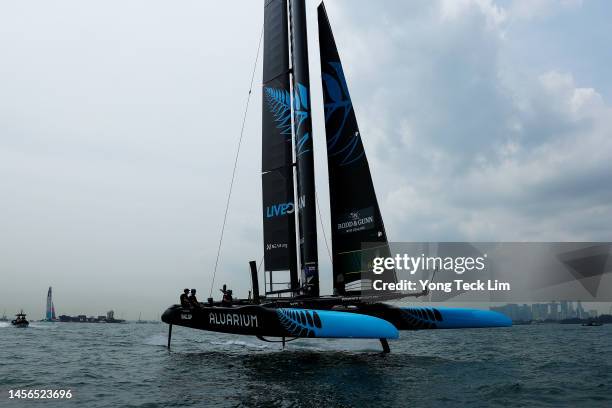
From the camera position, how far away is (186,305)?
51.9ft

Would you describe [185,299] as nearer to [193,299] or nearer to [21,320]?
[193,299]

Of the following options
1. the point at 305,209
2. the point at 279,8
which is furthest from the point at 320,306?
the point at 279,8

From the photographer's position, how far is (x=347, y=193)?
1572cm

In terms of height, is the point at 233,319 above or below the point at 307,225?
below

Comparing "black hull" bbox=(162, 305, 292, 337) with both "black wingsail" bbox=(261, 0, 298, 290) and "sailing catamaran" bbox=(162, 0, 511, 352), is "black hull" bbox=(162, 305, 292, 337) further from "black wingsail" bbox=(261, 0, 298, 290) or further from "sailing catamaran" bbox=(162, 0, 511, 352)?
"black wingsail" bbox=(261, 0, 298, 290)

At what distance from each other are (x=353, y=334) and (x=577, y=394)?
461 centimetres

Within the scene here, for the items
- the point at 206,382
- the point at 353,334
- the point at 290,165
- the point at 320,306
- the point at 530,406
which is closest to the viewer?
the point at 530,406

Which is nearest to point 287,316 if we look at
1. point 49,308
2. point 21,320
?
point 21,320

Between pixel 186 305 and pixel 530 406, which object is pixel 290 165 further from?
pixel 530 406

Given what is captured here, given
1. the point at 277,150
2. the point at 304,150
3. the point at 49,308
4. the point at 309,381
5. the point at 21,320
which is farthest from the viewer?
the point at 49,308

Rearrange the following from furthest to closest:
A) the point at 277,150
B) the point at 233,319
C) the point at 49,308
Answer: the point at 49,308 < the point at 277,150 < the point at 233,319

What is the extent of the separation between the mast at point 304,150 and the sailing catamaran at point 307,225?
3 cm

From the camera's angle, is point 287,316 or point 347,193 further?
point 347,193

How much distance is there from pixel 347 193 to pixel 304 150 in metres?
2.21
